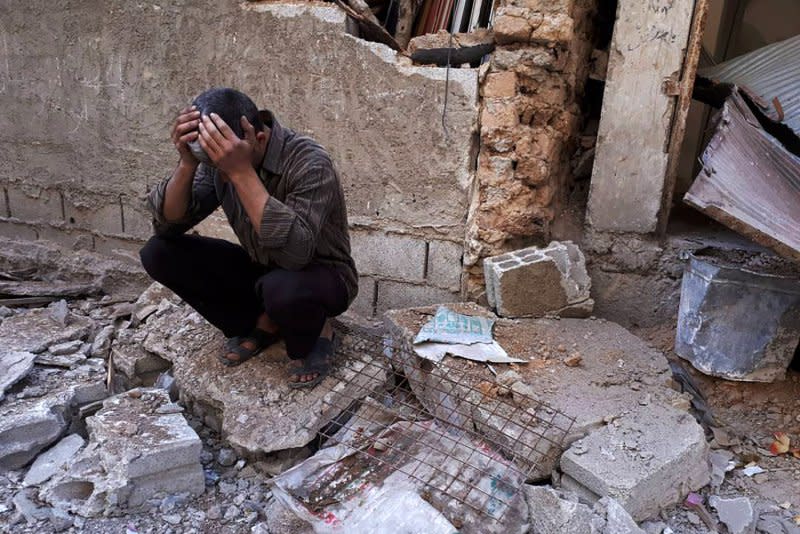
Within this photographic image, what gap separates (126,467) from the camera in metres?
2.42

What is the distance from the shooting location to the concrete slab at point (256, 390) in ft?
8.85

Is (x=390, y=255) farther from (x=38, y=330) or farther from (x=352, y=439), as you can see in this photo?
(x=38, y=330)

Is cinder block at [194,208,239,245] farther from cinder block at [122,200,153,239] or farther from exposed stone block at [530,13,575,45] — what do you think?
exposed stone block at [530,13,575,45]

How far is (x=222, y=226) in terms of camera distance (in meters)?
4.13

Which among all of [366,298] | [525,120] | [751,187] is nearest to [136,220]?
[366,298]

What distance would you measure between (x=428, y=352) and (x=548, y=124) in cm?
149

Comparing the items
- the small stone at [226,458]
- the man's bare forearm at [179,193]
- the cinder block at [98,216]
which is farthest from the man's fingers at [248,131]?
the cinder block at [98,216]

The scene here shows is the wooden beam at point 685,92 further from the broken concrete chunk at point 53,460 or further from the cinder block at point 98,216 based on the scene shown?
the cinder block at point 98,216

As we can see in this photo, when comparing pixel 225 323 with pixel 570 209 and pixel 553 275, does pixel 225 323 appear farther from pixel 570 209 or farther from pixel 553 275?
pixel 570 209

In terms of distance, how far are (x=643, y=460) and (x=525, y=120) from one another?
1.86 metres

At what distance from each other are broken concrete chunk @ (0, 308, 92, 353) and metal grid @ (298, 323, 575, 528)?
1.65 m

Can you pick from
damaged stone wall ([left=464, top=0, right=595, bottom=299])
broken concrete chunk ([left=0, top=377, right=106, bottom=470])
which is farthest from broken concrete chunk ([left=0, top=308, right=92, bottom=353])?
damaged stone wall ([left=464, top=0, right=595, bottom=299])

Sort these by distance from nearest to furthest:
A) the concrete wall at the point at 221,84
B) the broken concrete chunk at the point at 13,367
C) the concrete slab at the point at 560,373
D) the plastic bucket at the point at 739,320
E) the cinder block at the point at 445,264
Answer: the concrete slab at the point at 560,373 < the plastic bucket at the point at 739,320 < the broken concrete chunk at the point at 13,367 < the concrete wall at the point at 221,84 < the cinder block at the point at 445,264

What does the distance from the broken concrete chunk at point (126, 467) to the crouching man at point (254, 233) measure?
1.73 feet
